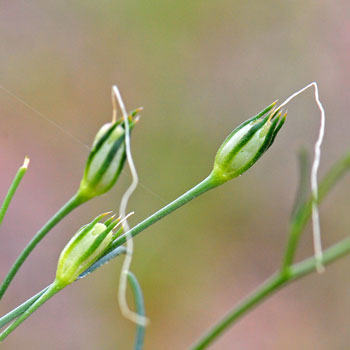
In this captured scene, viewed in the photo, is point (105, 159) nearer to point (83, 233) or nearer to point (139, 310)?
point (83, 233)

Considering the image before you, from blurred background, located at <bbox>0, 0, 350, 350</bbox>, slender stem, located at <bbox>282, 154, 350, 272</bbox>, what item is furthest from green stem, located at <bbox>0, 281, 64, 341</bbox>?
blurred background, located at <bbox>0, 0, 350, 350</bbox>

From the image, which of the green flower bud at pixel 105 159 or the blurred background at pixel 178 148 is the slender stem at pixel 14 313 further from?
the blurred background at pixel 178 148

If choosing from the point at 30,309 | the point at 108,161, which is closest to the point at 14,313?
the point at 30,309

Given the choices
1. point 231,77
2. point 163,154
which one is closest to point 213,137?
point 163,154

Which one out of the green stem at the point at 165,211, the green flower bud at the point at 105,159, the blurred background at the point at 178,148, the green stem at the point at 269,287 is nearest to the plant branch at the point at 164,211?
the green stem at the point at 165,211

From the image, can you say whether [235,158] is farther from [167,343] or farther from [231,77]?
[231,77]

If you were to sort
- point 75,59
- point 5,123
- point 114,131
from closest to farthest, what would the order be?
point 114,131
point 5,123
point 75,59
